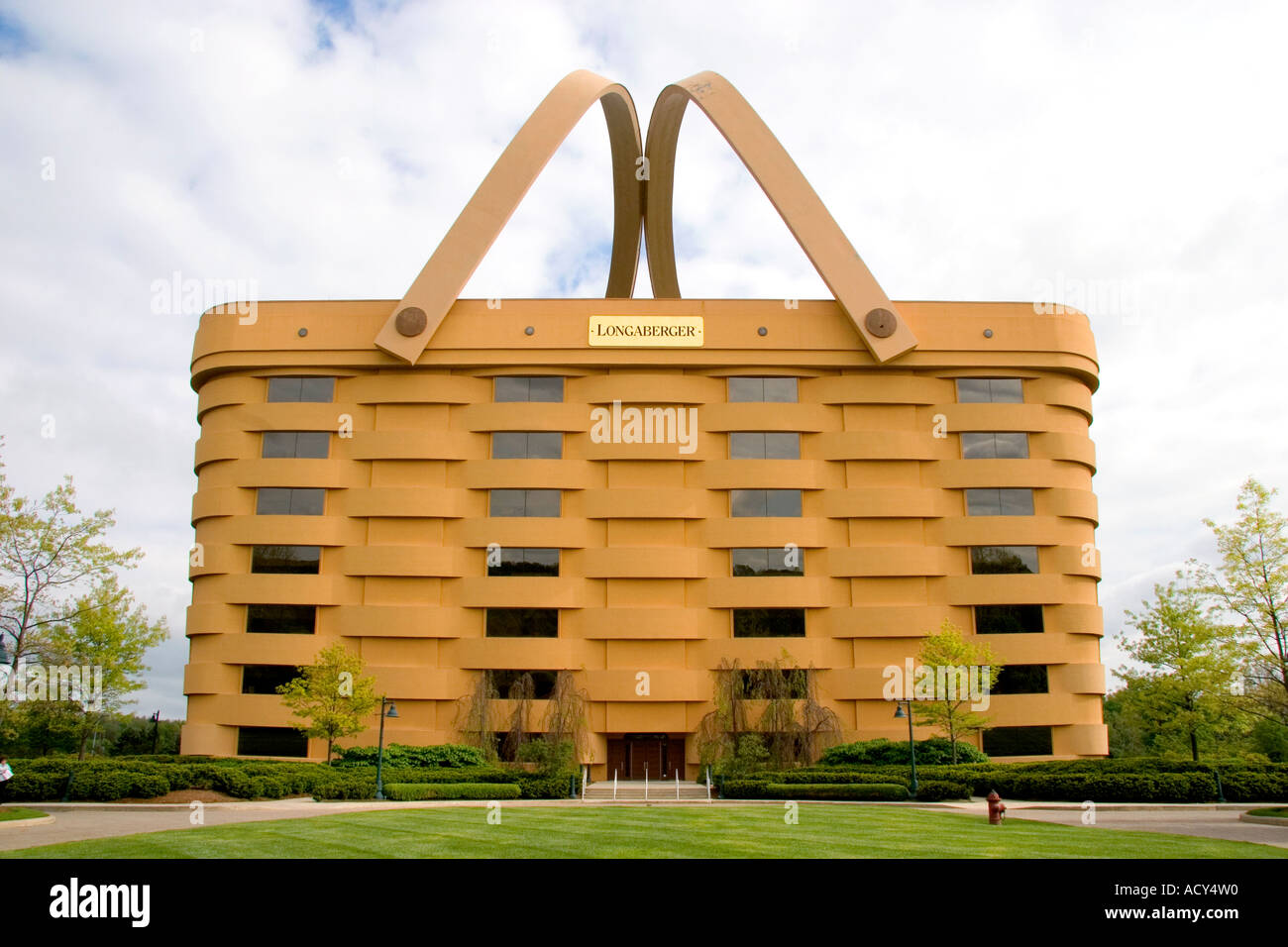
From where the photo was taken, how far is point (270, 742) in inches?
1715

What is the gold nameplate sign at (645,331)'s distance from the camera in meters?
46.8

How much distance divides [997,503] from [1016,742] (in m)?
11.4

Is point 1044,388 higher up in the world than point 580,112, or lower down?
lower down

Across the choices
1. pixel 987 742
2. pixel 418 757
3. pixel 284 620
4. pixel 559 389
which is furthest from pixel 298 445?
pixel 987 742

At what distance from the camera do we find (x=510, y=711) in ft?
141

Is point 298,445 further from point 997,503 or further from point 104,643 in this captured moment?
point 997,503

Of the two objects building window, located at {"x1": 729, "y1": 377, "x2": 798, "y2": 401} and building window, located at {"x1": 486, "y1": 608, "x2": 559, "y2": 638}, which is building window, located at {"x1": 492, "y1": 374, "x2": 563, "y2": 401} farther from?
building window, located at {"x1": 486, "y1": 608, "x2": 559, "y2": 638}

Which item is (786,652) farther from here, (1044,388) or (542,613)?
(1044,388)

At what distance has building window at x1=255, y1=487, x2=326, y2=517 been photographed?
1812 inches
